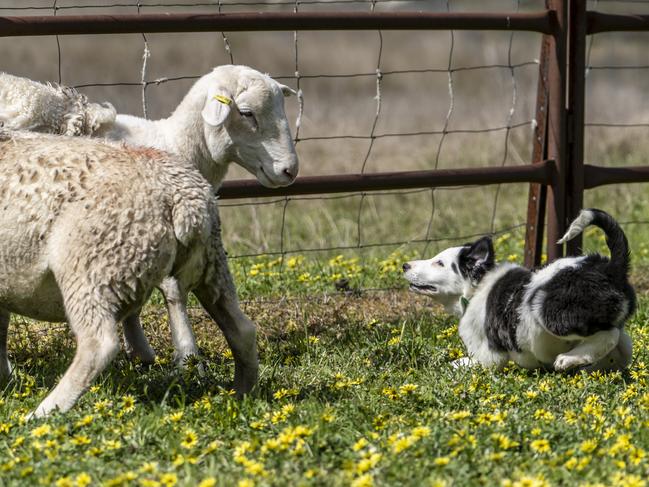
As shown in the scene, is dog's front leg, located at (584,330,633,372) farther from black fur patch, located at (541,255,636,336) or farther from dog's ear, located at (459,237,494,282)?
dog's ear, located at (459,237,494,282)

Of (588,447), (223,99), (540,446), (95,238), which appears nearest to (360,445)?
(540,446)

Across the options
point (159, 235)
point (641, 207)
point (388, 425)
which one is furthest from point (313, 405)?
point (641, 207)

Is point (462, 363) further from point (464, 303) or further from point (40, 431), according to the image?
point (40, 431)

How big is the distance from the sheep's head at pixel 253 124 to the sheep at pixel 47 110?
53cm

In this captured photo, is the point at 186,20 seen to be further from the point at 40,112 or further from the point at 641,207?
the point at 641,207

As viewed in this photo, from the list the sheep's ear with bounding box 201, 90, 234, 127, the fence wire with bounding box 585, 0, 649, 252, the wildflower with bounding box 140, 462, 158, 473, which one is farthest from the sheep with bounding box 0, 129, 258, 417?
the fence wire with bounding box 585, 0, 649, 252

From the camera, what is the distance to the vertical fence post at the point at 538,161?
6617 mm

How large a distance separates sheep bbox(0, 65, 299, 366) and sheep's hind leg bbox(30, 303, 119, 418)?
0.97 m

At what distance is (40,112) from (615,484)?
3.20 m

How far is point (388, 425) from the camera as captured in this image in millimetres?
3877

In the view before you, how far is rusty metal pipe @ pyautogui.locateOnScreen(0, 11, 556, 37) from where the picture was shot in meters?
5.30

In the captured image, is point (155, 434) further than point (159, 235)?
No

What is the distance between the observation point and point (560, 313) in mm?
4812

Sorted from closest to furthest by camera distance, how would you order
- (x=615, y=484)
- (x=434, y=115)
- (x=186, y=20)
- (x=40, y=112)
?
1. (x=615, y=484)
2. (x=40, y=112)
3. (x=186, y=20)
4. (x=434, y=115)
